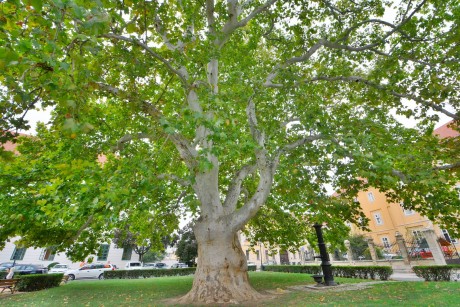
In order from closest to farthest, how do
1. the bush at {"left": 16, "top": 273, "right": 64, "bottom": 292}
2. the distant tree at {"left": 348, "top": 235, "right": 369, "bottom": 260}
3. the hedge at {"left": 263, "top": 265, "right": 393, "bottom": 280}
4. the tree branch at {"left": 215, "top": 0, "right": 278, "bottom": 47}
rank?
the tree branch at {"left": 215, "top": 0, "right": 278, "bottom": 47}
the hedge at {"left": 263, "top": 265, "right": 393, "bottom": 280}
the bush at {"left": 16, "top": 273, "right": 64, "bottom": 292}
the distant tree at {"left": 348, "top": 235, "right": 369, "bottom": 260}

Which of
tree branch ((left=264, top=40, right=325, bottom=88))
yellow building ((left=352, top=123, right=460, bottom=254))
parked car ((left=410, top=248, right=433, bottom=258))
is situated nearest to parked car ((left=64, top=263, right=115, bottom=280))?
tree branch ((left=264, top=40, right=325, bottom=88))

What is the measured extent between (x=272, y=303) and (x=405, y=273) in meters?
15.2

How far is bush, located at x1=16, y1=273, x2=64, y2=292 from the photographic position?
13.5 metres

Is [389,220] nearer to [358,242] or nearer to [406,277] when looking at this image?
[358,242]

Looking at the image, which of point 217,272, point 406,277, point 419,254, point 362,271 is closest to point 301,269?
point 362,271

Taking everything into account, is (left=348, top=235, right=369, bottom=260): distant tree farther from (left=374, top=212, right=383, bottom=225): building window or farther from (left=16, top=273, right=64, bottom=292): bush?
(left=16, top=273, right=64, bottom=292): bush

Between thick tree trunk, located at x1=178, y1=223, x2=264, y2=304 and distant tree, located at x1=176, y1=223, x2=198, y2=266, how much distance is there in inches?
784

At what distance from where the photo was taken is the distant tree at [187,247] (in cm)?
2708

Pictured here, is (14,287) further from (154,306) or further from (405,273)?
(405,273)

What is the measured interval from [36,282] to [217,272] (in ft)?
43.1

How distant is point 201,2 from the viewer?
24.9 ft

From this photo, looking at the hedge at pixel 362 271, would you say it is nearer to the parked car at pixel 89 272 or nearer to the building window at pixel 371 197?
the building window at pixel 371 197

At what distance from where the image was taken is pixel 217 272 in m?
7.62

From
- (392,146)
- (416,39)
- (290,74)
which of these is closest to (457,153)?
(392,146)
